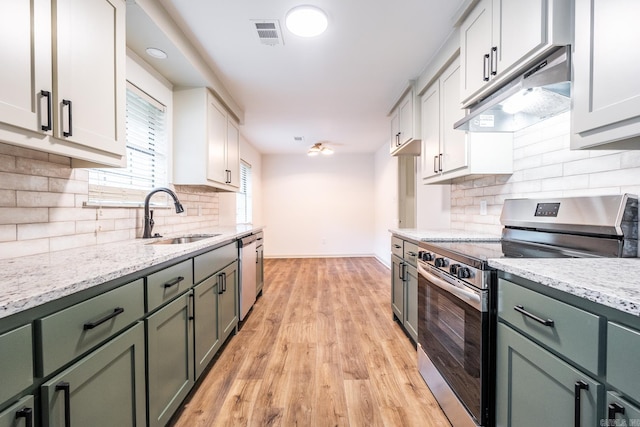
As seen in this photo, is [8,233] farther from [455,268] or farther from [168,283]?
[455,268]

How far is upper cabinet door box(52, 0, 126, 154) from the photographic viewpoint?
1.12 m

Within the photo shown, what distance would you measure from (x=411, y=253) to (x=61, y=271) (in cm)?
201

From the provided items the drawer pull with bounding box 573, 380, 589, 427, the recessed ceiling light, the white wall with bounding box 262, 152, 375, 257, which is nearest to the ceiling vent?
the recessed ceiling light

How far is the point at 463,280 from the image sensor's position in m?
1.31

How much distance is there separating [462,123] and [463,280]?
1.00m

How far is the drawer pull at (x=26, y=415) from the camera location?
666mm

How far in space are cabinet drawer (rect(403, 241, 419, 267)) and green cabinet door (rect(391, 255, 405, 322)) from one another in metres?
0.14

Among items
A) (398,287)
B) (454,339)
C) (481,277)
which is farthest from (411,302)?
(481,277)

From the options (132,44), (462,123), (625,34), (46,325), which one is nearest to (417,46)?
(462,123)

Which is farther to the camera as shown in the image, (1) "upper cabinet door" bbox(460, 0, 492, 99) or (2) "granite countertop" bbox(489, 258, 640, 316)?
(1) "upper cabinet door" bbox(460, 0, 492, 99)

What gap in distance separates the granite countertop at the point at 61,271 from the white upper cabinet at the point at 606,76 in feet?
5.94

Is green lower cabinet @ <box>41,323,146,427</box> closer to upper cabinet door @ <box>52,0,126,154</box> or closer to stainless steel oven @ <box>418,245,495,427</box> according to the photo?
upper cabinet door @ <box>52,0,126,154</box>

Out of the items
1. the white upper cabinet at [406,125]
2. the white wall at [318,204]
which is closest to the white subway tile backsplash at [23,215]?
the white upper cabinet at [406,125]

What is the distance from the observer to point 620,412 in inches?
25.6
